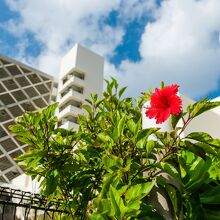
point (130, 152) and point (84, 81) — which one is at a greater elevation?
point (84, 81)

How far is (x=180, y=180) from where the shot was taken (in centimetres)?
130

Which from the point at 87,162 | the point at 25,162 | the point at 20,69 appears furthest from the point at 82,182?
the point at 20,69

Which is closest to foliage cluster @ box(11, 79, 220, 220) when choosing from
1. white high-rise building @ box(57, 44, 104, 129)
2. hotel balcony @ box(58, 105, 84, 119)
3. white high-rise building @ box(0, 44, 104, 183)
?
white high-rise building @ box(0, 44, 104, 183)

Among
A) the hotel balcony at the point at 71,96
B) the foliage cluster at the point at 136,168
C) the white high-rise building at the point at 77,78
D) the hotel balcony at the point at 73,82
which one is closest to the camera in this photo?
the foliage cluster at the point at 136,168

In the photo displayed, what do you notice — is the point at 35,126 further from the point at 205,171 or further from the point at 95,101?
the point at 205,171

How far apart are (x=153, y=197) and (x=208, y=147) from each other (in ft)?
0.98

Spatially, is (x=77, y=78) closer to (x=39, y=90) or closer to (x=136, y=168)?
(x=39, y=90)

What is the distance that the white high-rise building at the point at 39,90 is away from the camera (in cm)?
3033

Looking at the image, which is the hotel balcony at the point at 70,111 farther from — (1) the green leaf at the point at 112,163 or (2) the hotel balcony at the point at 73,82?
(1) the green leaf at the point at 112,163

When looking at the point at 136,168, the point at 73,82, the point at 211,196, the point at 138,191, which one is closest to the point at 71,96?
the point at 73,82

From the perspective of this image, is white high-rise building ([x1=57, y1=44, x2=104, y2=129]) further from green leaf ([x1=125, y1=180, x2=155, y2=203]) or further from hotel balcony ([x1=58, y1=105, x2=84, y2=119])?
green leaf ([x1=125, y1=180, x2=155, y2=203])

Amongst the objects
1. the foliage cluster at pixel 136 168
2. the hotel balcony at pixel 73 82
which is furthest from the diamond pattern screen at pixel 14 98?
the foliage cluster at pixel 136 168

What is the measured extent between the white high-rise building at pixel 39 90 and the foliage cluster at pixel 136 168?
27.6 meters

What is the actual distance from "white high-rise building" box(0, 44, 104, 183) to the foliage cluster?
90.4 feet
